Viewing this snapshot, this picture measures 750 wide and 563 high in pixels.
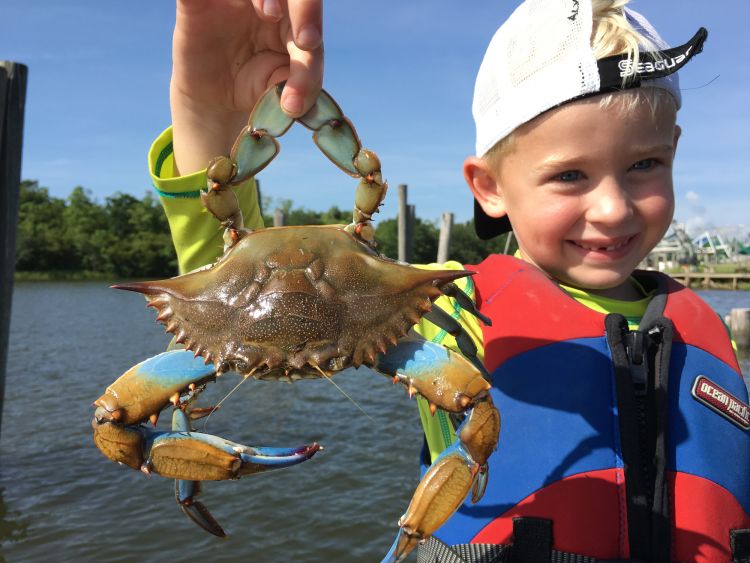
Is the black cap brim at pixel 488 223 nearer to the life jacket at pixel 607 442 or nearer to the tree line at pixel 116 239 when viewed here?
the life jacket at pixel 607 442

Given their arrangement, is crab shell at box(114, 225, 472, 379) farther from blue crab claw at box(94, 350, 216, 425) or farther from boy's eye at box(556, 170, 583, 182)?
boy's eye at box(556, 170, 583, 182)

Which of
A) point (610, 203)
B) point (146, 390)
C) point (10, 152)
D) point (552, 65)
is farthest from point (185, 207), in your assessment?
point (10, 152)

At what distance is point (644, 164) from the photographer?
7.04ft

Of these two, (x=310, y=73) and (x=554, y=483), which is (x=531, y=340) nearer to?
(x=554, y=483)

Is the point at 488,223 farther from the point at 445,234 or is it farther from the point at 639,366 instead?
the point at 445,234

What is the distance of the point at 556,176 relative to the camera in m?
2.19

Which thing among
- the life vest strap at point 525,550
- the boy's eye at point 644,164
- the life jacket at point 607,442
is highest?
the boy's eye at point 644,164

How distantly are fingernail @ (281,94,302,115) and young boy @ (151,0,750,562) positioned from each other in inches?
21.9

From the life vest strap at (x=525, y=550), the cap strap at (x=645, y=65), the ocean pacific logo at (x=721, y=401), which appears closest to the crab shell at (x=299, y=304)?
the life vest strap at (x=525, y=550)

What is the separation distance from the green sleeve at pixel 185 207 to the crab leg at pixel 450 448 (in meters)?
1.07

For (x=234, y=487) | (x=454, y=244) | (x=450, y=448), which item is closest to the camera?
(x=450, y=448)

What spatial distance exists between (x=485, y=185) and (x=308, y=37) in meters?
1.19

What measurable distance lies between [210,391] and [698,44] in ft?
32.9

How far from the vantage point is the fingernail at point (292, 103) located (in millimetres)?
1713
